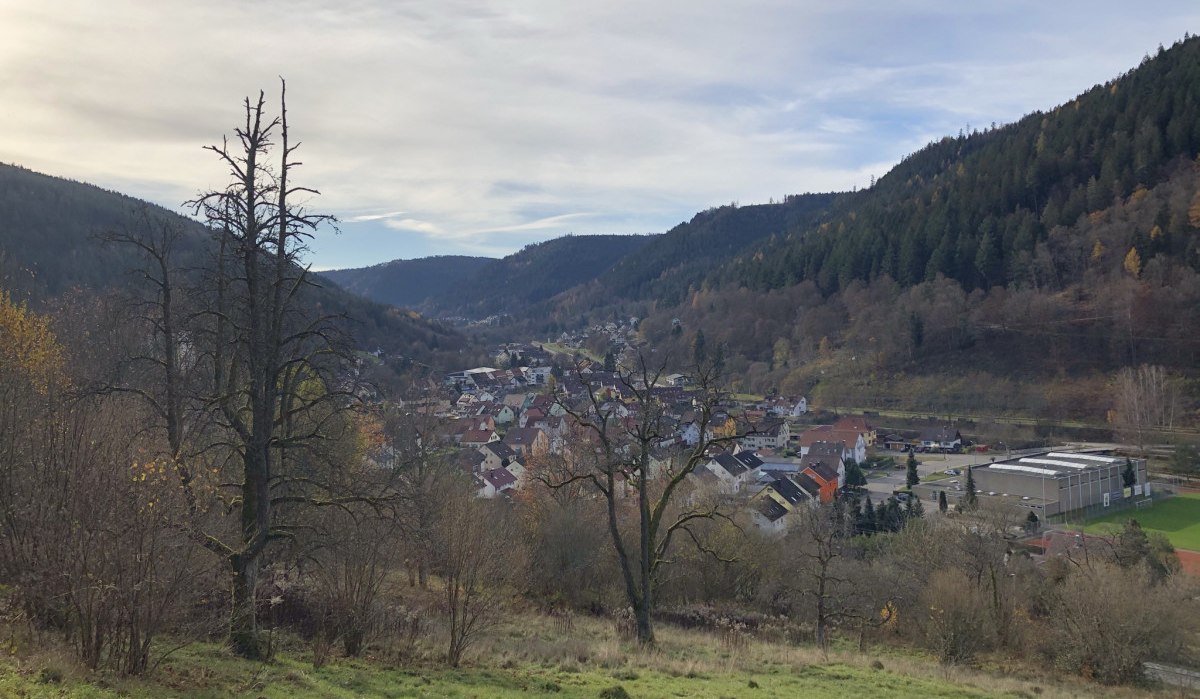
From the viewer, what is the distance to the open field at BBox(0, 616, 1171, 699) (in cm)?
650

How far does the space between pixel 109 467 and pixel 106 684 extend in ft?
7.04

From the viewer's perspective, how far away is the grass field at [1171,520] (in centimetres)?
3525

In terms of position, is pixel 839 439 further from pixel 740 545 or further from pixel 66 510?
pixel 66 510

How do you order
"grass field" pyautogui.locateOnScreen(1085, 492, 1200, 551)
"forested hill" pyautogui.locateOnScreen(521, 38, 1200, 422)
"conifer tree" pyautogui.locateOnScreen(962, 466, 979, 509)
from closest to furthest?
"grass field" pyautogui.locateOnScreen(1085, 492, 1200, 551)
"conifer tree" pyautogui.locateOnScreen(962, 466, 979, 509)
"forested hill" pyautogui.locateOnScreen(521, 38, 1200, 422)

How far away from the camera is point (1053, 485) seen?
41.4 m

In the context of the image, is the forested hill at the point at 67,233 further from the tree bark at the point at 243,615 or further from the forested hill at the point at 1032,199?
the forested hill at the point at 1032,199

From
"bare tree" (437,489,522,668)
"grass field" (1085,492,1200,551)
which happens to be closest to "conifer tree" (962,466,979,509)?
"grass field" (1085,492,1200,551)

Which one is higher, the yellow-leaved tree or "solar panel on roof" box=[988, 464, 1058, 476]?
the yellow-leaved tree

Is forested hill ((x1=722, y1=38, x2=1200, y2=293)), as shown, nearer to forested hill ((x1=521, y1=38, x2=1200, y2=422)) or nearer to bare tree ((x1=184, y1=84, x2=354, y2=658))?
forested hill ((x1=521, y1=38, x2=1200, y2=422))

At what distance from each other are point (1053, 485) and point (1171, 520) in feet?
19.9

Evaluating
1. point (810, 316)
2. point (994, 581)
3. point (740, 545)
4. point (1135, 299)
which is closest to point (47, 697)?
point (740, 545)

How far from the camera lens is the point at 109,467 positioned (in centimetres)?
721

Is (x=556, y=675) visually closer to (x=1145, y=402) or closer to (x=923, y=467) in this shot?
(x=923, y=467)

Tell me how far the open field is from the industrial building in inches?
1187
